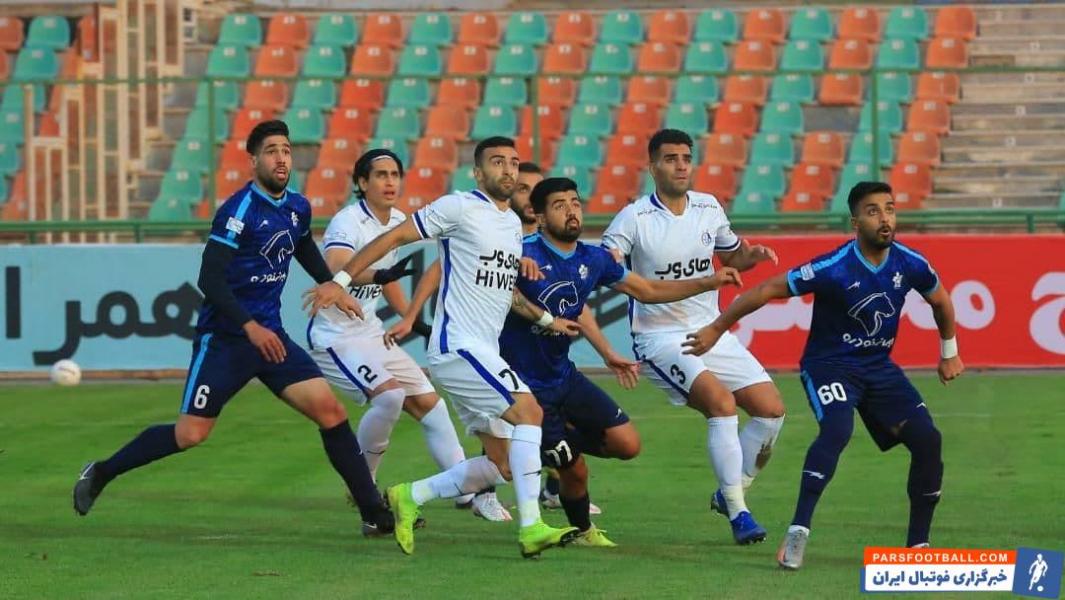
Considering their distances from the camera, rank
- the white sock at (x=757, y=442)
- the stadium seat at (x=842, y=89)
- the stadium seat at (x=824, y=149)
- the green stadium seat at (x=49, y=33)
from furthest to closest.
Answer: the green stadium seat at (x=49, y=33) → the stadium seat at (x=824, y=149) → the stadium seat at (x=842, y=89) → the white sock at (x=757, y=442)

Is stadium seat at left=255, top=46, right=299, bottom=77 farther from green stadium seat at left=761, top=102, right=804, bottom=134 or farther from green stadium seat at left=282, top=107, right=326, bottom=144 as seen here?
green stadium seat at left=761, top=102, right=804, bottom=134

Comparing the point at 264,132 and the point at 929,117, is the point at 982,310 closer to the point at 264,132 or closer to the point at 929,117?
the point at 929,117

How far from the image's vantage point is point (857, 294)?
8.75 meters

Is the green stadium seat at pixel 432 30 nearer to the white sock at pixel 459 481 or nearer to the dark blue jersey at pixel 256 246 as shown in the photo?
the dark blue jersey at pixel 256 246

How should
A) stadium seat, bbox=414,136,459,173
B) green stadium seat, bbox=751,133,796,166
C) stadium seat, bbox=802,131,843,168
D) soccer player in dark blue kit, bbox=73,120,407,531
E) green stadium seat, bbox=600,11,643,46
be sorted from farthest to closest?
green stadium seat, bbox=600,11,643,46 → stadium seat, bbox=414,136,459,173 → green stadium seat, bbox=751,133,796,166 → stadium seat, bbox=802,131,843,168 → soccer player in dark blue kit, bbox=73,120,407,531

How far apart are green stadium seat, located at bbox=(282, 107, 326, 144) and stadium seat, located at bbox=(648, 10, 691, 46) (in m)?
4.52

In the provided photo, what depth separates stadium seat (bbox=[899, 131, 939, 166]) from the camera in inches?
833

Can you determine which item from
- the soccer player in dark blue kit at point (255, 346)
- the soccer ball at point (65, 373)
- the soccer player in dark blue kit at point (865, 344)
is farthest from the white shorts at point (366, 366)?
the soccer ball at point (65, 373)

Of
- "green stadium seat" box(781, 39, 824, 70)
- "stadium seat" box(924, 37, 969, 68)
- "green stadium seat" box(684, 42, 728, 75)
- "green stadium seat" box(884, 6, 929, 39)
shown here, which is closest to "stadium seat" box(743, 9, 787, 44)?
"green stadium seat" box(781, 39, 824, 70)

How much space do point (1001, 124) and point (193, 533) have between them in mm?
13771

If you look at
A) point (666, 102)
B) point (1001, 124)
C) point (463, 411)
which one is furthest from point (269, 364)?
point (1001, 124)

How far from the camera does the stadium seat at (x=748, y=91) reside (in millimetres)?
21047

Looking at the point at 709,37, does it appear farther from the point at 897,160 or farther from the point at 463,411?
the point at 463,411

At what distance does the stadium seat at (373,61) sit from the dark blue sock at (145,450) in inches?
583
